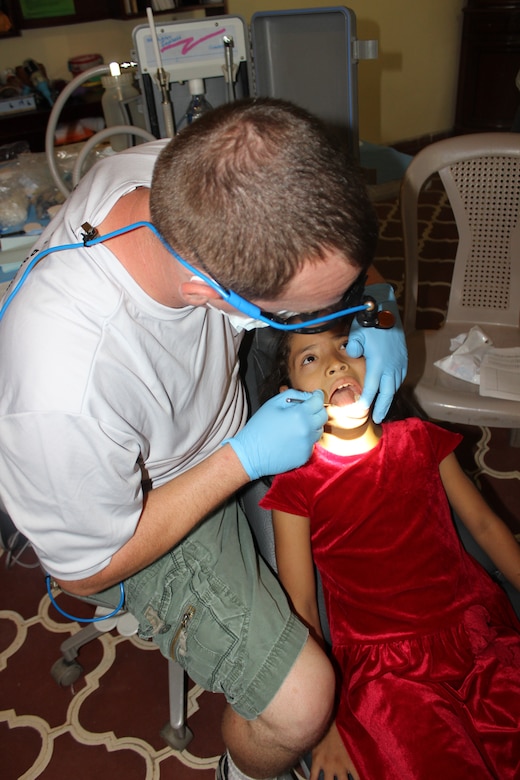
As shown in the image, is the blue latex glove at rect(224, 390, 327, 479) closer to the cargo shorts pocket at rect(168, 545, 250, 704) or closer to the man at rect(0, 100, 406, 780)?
the man at rect(0, 100, 406, 780)

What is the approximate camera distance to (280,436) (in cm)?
111

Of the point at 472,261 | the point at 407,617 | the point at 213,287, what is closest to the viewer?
the point at 213,287

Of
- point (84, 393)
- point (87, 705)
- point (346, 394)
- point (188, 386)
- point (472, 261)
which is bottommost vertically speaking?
point (87, 705)

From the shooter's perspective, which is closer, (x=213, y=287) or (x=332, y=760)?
(x=213, y=287)

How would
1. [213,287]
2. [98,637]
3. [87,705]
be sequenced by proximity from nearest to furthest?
[213,287], [87,705], [98,637]

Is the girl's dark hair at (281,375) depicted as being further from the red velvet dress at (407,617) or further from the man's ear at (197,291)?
the man's ear at (197,291)

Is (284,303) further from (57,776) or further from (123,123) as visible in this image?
(123,123)

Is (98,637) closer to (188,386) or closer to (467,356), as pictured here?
(188,386)

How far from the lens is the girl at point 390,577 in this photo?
113cm

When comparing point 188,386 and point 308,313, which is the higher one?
point 308,313

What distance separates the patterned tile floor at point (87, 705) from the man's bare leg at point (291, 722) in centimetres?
39

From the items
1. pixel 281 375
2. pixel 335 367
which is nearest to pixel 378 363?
pixel 335 367

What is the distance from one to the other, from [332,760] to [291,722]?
0.13m

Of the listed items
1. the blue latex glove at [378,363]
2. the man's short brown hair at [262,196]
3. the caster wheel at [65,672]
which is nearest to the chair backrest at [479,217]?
the blue latex glove at [378,363]
